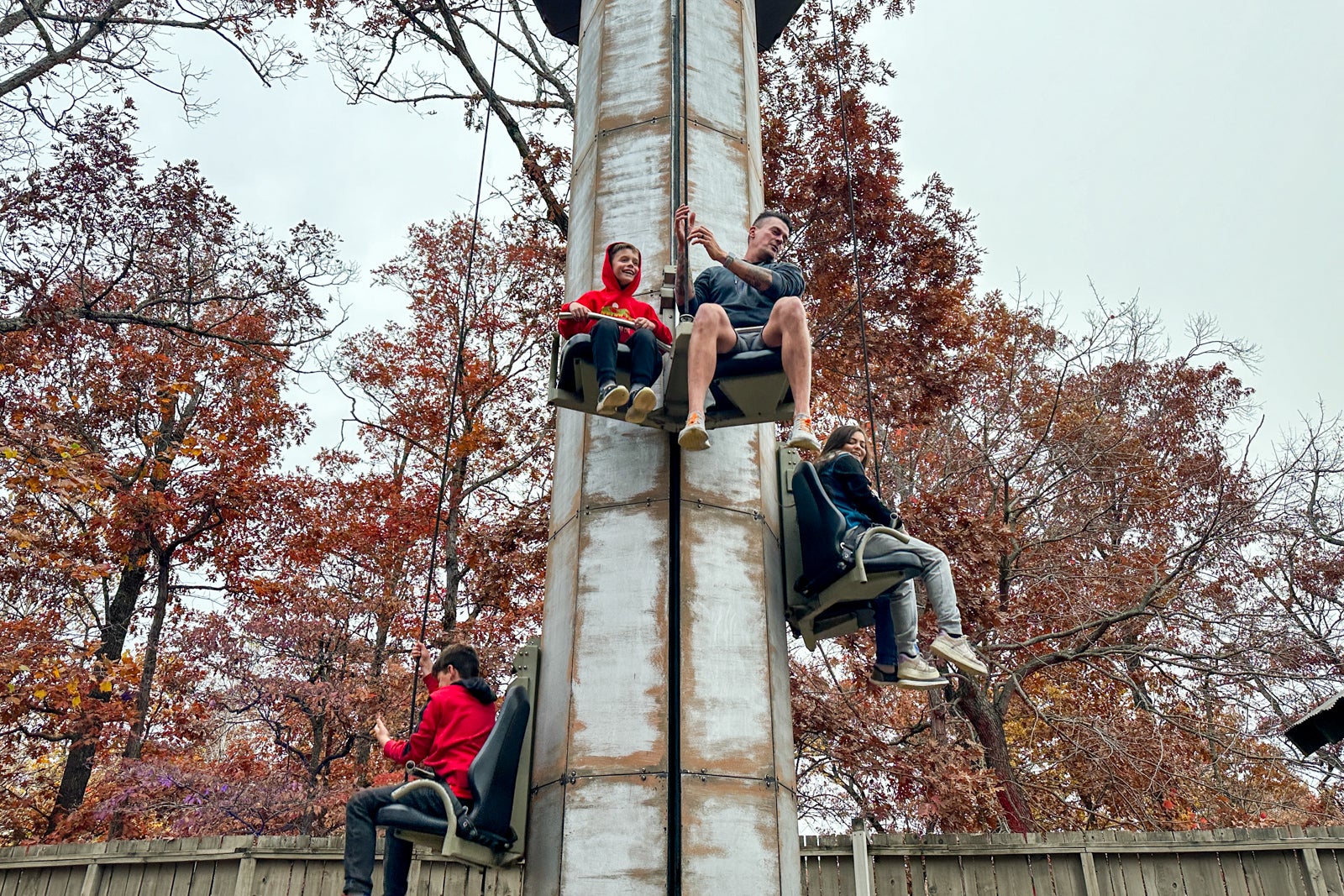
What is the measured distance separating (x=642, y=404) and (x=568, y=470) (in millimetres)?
1135

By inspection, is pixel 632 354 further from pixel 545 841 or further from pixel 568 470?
pixel 545 841

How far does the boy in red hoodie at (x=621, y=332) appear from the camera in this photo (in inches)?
181

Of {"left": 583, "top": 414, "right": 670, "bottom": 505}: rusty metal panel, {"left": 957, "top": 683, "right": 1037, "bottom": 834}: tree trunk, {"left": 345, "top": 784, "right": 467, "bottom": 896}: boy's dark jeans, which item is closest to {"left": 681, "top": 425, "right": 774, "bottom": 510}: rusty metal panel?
{"left": 583, "top": 414, "right": 670, "bottom": 505}: rusty metal panel

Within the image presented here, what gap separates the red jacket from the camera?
482cm

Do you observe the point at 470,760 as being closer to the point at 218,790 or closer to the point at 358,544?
the point at 218,790

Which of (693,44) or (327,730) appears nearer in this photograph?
(693,44)

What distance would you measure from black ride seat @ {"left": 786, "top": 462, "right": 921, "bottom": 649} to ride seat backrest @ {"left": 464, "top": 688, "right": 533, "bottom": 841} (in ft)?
5.08

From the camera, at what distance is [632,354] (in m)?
4.84

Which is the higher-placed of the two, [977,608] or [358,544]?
[358,544]

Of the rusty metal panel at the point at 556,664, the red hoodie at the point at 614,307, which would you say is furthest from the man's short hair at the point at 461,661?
the red hoodie at the point at 614,307

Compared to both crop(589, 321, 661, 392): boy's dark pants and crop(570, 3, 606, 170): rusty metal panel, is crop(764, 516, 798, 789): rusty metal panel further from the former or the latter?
crop(570, 3, 606, 170): rusty metal panel

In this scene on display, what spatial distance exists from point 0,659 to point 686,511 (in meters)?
13.8

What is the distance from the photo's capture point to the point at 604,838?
4320 millimetres

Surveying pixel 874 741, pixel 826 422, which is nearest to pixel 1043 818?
pixel 874 741
